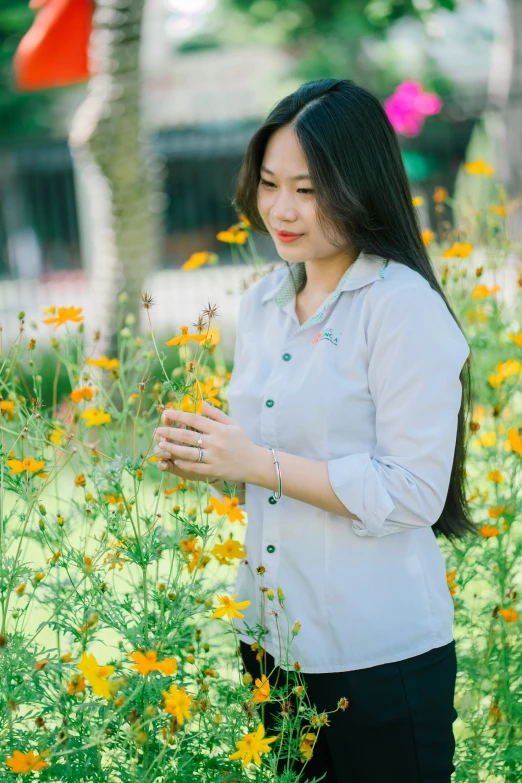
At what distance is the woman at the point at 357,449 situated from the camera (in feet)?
4.35

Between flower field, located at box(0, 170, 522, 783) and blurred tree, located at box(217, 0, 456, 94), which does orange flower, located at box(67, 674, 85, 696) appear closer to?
flower field, located at box(0, 170, 522, 783)

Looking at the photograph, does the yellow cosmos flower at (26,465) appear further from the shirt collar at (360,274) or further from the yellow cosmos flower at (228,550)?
the shirt collar at (360,274)

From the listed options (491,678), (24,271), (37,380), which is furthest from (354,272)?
(24,271)

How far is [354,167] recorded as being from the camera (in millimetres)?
1412

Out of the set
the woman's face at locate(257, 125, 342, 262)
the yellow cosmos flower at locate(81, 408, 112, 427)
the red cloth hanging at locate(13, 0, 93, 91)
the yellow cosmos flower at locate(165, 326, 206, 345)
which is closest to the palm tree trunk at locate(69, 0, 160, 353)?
the red cloth hanging at locate(13, 0, 93, 91)

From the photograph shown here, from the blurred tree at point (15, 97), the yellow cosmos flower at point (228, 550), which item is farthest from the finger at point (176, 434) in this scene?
the blurred tree at point (15, 97)

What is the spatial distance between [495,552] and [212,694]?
692mm

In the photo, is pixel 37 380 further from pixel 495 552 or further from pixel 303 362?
pixel 495 552

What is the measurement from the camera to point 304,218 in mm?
1427

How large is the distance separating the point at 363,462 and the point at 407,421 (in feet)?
0.31

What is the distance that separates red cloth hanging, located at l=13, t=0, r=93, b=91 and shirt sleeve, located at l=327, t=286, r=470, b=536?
5.84 m

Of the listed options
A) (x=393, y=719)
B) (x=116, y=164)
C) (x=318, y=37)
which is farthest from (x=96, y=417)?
(x=318, y=37)

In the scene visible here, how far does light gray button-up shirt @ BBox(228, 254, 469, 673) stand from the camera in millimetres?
1323

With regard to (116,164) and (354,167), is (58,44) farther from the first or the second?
(354,167)
